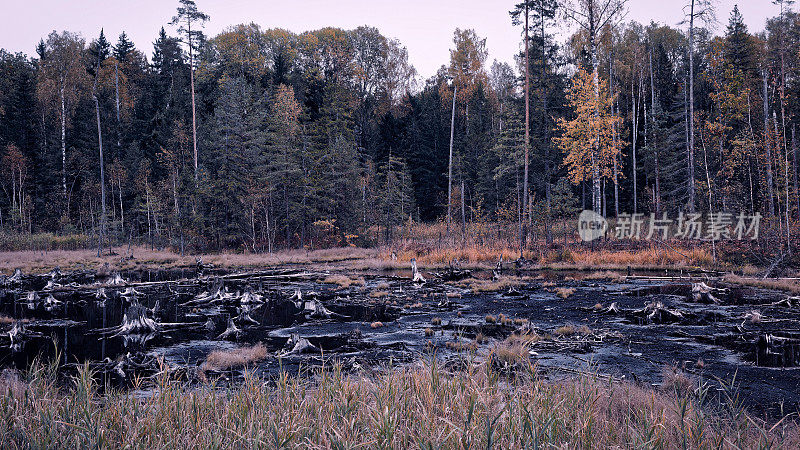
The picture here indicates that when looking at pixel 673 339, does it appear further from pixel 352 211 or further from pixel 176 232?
pixel 176 232

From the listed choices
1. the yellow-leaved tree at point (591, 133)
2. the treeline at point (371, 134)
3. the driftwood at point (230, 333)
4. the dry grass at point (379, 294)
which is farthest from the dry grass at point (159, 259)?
the driftwood at point (230, 333)

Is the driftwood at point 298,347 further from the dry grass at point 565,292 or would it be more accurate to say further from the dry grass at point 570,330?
the dry grass at point 565,292

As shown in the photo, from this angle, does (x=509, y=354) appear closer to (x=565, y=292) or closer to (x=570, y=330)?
(x=570, y=330)

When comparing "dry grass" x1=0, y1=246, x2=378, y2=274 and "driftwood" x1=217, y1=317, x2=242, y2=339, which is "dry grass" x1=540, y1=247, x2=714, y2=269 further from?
"driftwood" x1=217, y1=317, x2=242, y2=339

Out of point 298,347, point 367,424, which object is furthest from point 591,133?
point 367,424

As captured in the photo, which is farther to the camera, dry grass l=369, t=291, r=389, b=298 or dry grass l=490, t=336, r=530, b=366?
dry grass l=369, t=291, r=389, b=298

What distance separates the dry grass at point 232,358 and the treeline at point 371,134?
18.7 meters

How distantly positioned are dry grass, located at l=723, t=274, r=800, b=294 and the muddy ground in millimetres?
553

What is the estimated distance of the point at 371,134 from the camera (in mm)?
47594

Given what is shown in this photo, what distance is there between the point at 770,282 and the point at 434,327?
42.5 feet

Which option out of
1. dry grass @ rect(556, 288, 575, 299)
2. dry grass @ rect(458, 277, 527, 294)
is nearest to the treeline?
dry grass @ rect(458, 277, 527, 294)

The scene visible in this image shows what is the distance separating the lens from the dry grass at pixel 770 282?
591 inches

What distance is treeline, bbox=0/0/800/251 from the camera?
2980 centimetres

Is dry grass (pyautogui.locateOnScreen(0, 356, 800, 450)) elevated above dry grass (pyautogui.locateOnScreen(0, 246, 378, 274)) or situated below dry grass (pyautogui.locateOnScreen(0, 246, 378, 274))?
above
